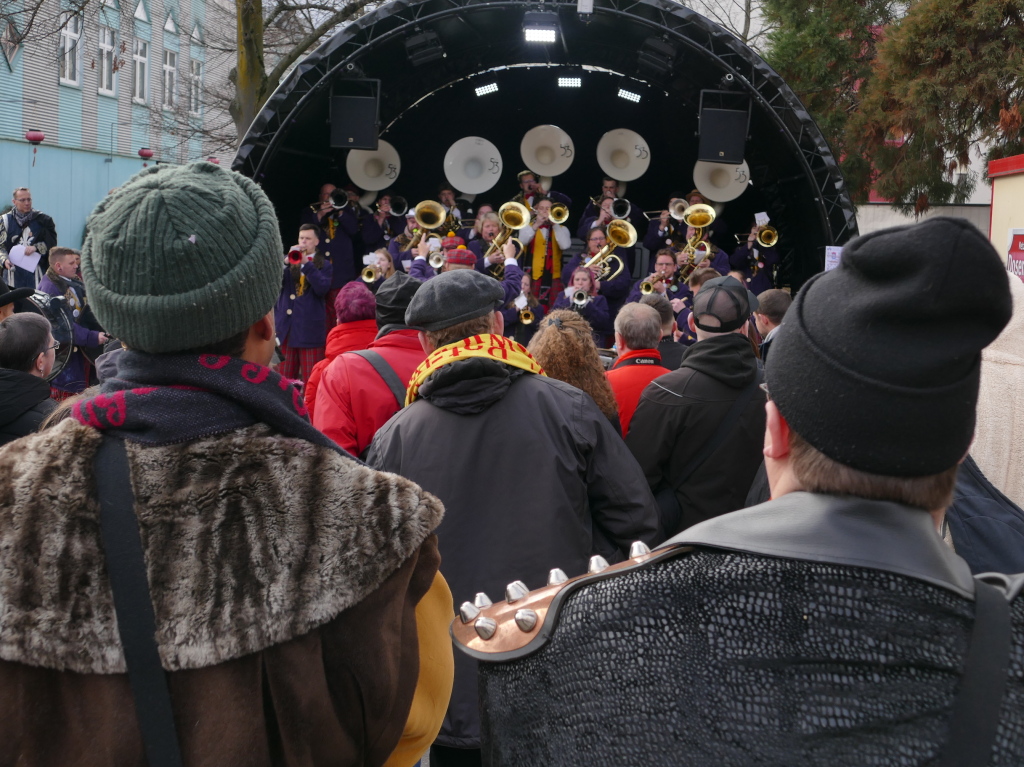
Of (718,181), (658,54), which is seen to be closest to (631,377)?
(658,54)

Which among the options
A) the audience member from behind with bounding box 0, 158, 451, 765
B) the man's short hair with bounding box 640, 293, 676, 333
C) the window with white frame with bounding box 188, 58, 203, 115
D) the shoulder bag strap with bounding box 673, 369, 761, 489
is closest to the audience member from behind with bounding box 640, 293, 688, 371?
the man's short hair with bounding box 640, 293, 676, 333

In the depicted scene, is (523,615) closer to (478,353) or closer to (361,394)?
(478,353)

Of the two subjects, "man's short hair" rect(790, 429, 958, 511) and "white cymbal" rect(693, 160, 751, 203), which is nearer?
"man's short hair" rect(790, 429, 958, 511)

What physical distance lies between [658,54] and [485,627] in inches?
361

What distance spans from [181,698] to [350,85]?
348 inches

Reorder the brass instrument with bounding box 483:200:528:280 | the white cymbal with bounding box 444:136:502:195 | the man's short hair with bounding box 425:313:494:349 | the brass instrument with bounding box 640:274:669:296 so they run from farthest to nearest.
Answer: the white cymbal with bounding box 444:136:502:195 → the brass instrument with bounding box 483:200:528:280 → the brass instrument with bounding box 640:274:669:296 → the man's short hair with bounding box 425:313:494:349

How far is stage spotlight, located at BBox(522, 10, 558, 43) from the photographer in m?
9.05

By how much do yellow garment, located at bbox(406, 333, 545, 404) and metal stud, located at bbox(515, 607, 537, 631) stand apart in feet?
4.82

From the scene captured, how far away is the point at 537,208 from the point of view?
408 inches

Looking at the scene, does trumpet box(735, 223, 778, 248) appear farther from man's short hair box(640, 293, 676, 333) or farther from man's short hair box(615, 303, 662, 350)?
man's short hair box(615, 303, 662, 350)

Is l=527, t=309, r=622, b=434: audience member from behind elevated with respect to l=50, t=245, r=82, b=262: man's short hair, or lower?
lower

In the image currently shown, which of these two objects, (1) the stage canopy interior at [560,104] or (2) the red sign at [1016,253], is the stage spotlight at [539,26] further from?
(2) the red sign at [1016,253]

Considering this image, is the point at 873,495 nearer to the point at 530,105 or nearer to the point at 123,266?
the point at 123,266

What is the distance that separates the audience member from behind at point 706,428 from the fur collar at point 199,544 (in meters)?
2.21
